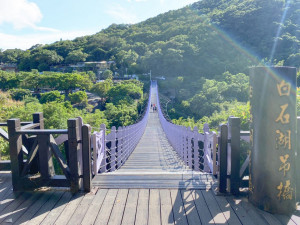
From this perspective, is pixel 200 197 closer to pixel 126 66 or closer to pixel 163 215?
pixel 163 215

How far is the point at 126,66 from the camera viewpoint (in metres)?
53.8

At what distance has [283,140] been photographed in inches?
73.0

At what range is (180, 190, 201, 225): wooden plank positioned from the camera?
1833mm

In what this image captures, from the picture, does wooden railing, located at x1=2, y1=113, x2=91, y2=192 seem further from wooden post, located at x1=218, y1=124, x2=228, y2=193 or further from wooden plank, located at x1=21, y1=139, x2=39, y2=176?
wooden post, located at x1=218, y1=124, x2=228, y2=193

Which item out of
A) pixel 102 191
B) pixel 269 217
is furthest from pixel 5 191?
pixel 269 217

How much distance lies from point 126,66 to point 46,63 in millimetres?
20270

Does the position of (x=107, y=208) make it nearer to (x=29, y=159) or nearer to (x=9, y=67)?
(x=29, y=159)

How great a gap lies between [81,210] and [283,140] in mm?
1558

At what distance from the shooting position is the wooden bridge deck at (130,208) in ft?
6.03

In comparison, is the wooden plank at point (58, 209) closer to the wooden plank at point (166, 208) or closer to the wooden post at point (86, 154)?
the wooden post at point (86, 154)

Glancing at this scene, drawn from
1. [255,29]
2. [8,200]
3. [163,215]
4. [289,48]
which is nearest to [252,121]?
[163,215]

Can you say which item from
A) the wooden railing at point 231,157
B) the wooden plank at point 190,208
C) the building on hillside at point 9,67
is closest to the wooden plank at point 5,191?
the wooden plank at point 190,208

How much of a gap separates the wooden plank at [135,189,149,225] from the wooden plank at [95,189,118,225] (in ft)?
0.70

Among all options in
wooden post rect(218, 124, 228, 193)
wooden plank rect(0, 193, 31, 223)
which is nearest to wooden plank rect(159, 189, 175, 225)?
wooden post rect(218, 124, 228, 193)
